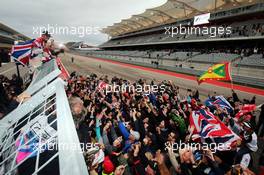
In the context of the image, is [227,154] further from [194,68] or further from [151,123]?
[194,68]

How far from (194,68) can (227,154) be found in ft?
64.8

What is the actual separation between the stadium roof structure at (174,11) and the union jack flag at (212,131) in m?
30.4

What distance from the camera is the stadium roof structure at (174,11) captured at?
3669 centimetres

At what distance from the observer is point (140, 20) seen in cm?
6494

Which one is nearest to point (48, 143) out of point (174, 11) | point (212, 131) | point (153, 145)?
point (153, 145)

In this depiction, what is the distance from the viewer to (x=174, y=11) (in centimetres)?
4969

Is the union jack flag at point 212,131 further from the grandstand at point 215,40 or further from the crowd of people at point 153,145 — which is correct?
the grandstand at point 215,40

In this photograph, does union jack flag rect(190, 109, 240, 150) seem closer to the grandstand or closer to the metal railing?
the metal railing

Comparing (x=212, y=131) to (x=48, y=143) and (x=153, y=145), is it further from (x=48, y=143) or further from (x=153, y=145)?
(x=48, y=143)

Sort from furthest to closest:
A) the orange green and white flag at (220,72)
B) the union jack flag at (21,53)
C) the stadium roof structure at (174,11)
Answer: the stadium roof structure at (174,11)
the orange green and white flag at (220,72)
the union jack flag at (21,53)

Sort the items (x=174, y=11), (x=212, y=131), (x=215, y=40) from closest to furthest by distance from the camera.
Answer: (x=212, y=131) < (x=215, y=40) < (x=174, y=11)

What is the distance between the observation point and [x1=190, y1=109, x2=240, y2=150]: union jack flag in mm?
4762

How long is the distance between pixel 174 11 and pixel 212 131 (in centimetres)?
4922

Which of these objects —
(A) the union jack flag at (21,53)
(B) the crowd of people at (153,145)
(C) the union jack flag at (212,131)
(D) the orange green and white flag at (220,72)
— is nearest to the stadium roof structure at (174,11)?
(D) the orange green and white flag at (220,72)
